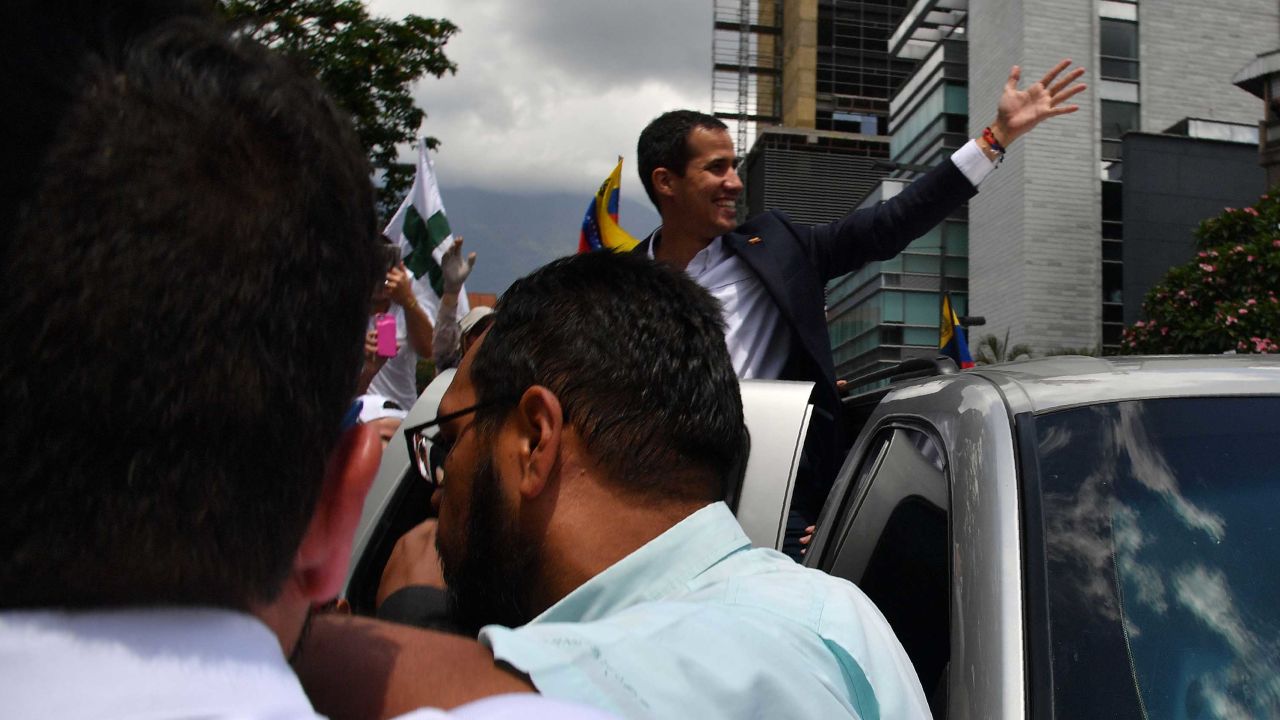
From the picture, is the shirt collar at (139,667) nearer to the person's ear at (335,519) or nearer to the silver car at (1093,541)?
the person's ear at (335,519)

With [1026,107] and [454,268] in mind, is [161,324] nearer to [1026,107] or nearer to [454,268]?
[1026,107]

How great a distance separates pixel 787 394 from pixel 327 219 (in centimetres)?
185

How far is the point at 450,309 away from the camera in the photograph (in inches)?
222

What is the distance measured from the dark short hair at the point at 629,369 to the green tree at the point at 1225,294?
58.8 ft

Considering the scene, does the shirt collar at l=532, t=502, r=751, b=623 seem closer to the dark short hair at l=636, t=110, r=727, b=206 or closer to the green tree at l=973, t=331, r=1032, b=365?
the dark short hair at l=636, t=110, r=727, b=206

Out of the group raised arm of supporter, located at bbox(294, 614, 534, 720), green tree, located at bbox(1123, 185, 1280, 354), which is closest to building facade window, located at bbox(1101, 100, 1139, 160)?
green tree, located at bbox(1123, 185, 1280, 354)

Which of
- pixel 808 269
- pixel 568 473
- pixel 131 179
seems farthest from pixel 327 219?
pixel 808 269

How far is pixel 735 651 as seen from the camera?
1.12 meters

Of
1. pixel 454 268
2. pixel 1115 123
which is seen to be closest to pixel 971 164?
pixel 454 268

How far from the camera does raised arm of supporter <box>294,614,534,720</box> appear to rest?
33.6 inches

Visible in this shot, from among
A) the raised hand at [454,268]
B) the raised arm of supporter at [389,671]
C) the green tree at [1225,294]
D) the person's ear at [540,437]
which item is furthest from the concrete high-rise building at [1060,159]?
the raised arm of supporter at [389,671]

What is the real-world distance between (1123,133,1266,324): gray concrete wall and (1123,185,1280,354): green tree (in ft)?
53.2

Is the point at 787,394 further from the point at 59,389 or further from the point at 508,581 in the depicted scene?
the point at 59,389

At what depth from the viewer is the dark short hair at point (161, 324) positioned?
0.64 metres
